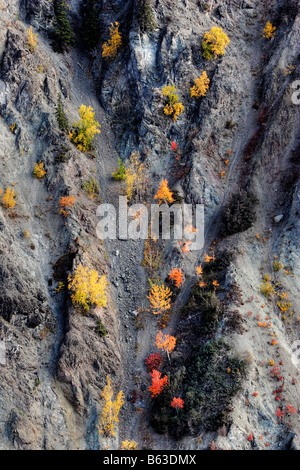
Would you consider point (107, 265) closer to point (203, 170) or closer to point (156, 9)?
point (203, 170)

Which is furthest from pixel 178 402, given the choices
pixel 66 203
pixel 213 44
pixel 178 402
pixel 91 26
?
pixel 91 26

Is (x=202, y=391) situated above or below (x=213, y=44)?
below

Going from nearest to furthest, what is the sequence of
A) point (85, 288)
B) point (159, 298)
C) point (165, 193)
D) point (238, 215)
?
point (85, 288), point (159, 298), point (238, 215), point (165, 193)

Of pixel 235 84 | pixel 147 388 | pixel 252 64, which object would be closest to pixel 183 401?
pixel 147 388

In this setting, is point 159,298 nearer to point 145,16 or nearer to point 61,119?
point 61,119

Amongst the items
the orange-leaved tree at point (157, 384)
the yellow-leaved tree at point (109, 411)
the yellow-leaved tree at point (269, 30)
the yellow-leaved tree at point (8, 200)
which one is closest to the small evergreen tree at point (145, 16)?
the yellow-leaved tree at point (269, 30)

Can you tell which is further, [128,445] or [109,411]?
[109,411]
